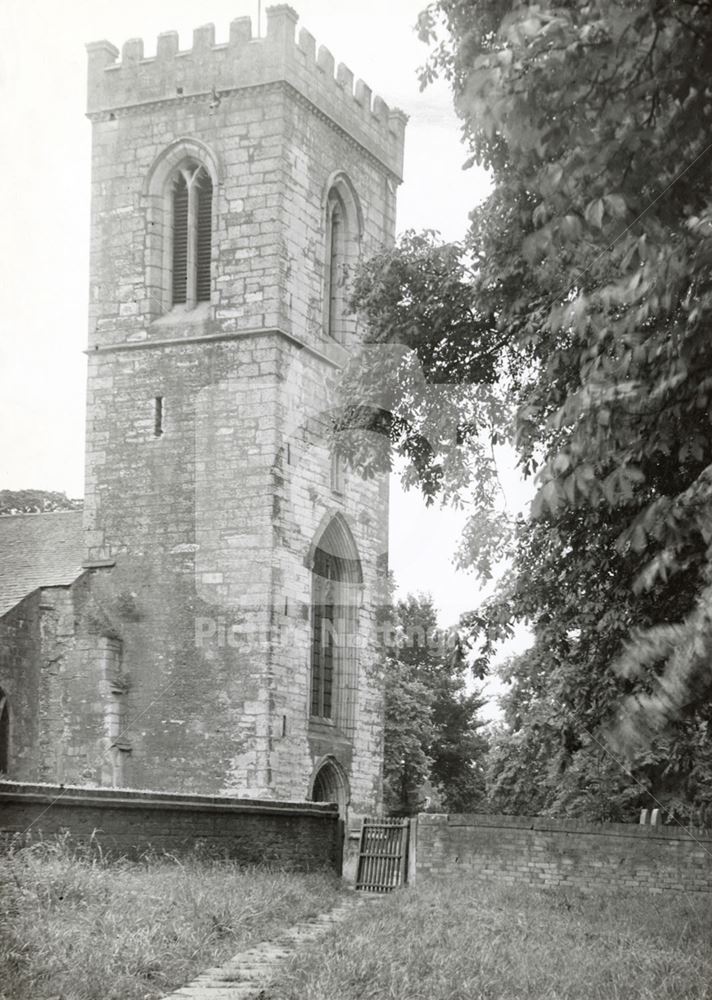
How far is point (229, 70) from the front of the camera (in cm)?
2725

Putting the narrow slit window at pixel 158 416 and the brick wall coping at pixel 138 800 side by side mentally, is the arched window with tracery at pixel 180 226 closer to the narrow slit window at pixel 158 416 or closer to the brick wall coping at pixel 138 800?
the narrow slit window at pixel 158 416

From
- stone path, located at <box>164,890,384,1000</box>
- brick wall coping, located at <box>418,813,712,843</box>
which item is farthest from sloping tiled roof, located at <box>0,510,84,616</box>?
stone path, located at <box>164,890,384,1000</box>

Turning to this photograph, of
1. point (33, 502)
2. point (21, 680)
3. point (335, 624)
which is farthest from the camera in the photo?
point (33, 502)

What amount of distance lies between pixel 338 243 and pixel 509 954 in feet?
69.1

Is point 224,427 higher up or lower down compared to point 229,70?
lower down

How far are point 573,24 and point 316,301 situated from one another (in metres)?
22.2

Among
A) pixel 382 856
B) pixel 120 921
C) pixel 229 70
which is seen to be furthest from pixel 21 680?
pixel 120 921

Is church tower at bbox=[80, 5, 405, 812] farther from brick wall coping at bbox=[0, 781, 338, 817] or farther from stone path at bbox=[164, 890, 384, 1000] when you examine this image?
stone path at bbox=[164, 890, 384, 1000]

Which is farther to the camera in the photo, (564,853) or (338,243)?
(338,243)

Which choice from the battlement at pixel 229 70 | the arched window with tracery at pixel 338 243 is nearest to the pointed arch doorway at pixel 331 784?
the arched window with tracery at pixel 338 243

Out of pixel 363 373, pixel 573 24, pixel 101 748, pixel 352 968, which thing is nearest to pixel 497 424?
pixel 363 373

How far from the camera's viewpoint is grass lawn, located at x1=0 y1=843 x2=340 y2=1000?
8.40 meters

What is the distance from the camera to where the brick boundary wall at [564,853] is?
15.4 metres

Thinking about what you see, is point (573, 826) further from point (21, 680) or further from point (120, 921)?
point (21, 680)
